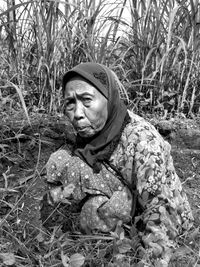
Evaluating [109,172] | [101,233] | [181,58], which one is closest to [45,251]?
[101,233]

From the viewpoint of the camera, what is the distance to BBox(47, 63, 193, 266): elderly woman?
206cm

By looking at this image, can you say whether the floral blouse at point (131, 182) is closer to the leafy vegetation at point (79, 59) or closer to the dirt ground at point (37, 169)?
the dirt ground at point (37, 169)

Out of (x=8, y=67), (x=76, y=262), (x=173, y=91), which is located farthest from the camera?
(x=173, y=91)

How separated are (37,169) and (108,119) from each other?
30.5 inches

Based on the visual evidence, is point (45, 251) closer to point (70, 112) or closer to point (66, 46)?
point (70, 112)

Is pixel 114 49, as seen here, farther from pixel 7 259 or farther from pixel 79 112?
pixel 7 259

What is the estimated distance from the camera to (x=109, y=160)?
219 cm

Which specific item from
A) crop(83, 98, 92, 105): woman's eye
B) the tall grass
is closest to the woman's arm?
crop(83, 98, 92, 105): woman's eye

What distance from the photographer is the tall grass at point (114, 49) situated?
3.32m

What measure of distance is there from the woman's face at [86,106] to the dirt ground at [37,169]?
1.05 ft

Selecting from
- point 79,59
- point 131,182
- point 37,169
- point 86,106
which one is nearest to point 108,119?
point 86,106

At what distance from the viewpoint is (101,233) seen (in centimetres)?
213

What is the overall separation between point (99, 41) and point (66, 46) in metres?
0.25

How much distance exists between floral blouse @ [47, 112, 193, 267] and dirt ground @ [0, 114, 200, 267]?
10 centimetres
